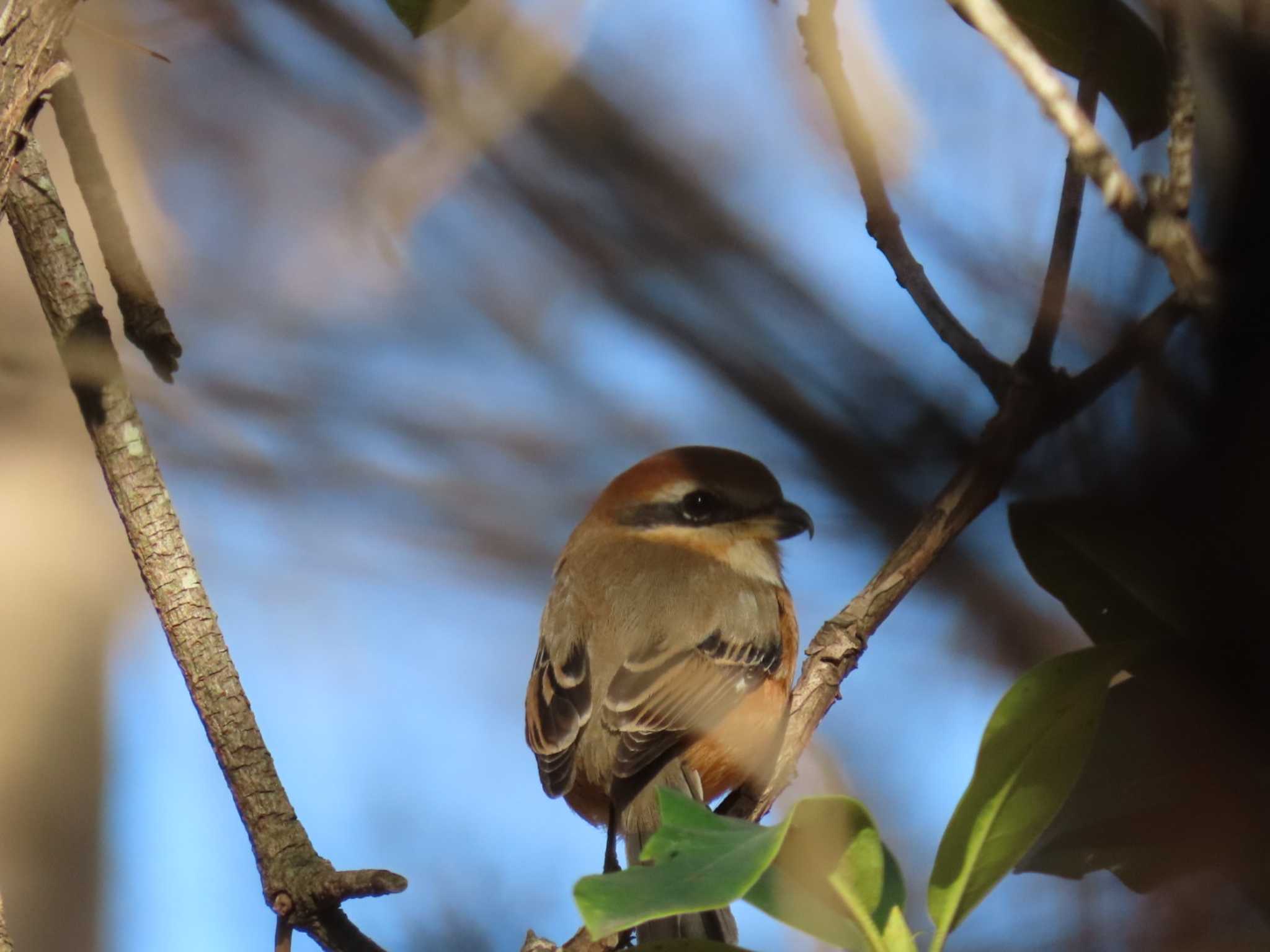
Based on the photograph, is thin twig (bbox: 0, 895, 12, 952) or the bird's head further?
the bird's head

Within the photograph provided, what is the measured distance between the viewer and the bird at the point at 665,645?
344cm

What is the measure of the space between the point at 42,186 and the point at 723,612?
2.32 metres

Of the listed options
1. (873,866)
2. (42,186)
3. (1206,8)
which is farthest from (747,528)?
(1206,8)

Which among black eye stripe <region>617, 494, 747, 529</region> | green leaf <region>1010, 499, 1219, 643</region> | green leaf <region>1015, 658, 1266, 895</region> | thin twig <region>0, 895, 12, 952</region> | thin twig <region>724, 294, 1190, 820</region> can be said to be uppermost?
black eye stripe <region>617, 494, 747, 529</region>

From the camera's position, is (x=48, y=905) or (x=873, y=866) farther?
(x=48, y=905)

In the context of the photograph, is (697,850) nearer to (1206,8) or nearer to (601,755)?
(1206,8)

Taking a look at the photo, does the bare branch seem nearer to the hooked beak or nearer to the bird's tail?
the bird's tail

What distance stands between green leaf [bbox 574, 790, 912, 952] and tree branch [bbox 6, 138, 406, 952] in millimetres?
996

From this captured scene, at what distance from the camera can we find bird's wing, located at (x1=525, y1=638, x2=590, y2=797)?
346 centimetres

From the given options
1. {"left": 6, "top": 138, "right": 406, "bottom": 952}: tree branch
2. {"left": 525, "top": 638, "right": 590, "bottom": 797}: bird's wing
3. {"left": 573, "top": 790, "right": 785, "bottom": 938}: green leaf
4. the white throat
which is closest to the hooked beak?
the white throat

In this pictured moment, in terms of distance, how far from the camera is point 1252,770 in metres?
0.96

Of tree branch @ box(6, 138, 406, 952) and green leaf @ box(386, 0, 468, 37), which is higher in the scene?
green leaf @ box(386, 0, 468, 37)

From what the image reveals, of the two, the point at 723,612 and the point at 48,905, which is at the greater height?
the point at 723,612

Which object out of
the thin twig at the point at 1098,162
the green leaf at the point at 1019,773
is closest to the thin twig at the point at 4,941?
the green leaf at the point at 1019,773
